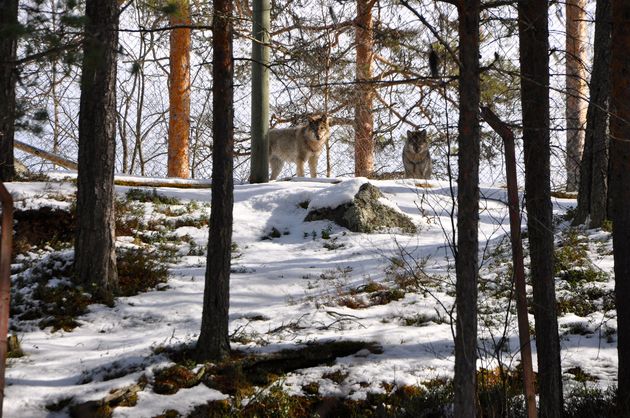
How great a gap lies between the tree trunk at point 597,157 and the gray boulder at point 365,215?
108 inches

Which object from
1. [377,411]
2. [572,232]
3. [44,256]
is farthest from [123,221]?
[572,232]

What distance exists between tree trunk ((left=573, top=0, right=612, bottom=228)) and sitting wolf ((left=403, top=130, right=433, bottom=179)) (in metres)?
5.52

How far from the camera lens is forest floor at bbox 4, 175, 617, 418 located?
5.02 meters

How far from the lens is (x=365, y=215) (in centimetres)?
1028

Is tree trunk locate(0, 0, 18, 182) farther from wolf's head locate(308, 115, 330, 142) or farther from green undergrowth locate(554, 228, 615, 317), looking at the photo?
wolf's head locate(308, 115, 330, 142)

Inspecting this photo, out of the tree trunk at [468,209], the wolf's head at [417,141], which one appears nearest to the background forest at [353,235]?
the tree trunk at [468,209]

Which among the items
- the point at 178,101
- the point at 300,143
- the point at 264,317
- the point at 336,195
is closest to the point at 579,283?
the point at 264,317

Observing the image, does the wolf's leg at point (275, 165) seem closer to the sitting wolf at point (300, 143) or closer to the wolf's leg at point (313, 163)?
the sitting wolf at point (300, 143)

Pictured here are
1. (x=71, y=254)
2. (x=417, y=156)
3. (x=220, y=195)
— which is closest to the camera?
(x=220, y=195)

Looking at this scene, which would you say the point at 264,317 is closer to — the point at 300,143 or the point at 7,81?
the point at 7,81

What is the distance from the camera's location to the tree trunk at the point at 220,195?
540cm

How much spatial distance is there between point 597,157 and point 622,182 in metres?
4.77

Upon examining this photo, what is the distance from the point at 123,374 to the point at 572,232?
6592 millimetres

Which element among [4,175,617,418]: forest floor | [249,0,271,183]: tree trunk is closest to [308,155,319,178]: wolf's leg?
[249,0,271,183]: tree trunk
